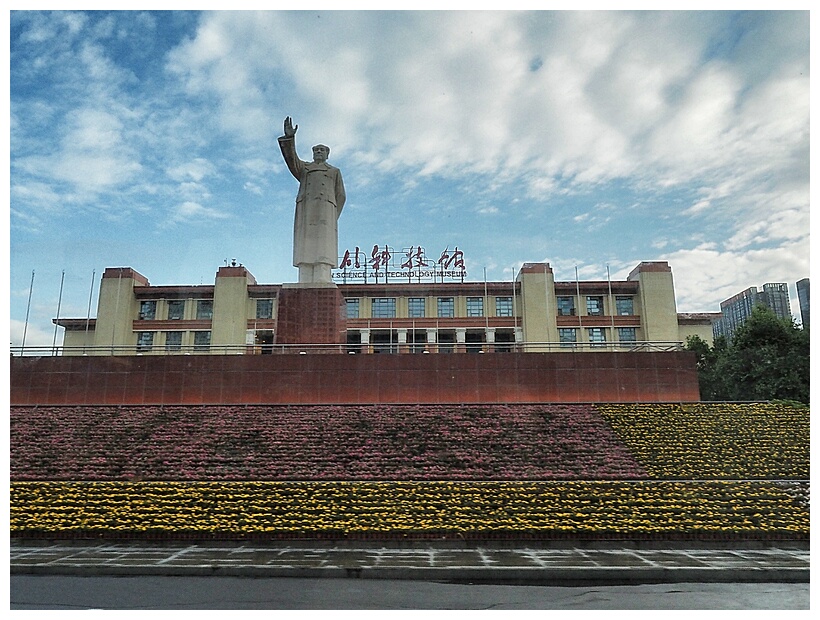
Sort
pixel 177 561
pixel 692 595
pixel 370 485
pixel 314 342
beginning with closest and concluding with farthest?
pixel 692 595 → pixel 177 561 → pixel 370 485 → pixel 314 342

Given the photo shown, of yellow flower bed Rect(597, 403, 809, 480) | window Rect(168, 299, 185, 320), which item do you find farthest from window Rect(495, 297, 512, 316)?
yellow flower bed Rect(597, 403, 809, 480)

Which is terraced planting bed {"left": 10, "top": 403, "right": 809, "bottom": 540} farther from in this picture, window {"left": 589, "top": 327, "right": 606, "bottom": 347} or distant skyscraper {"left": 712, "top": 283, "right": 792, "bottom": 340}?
window {"left": 589, "top": 327, "right": 606, "bottom": 347}

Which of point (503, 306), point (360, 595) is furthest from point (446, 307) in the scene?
point (360, 595)

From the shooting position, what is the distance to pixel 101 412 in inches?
419

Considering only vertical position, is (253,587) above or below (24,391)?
below

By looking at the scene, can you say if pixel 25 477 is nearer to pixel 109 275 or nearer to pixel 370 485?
pixel 370 485

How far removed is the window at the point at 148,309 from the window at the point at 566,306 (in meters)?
17.9

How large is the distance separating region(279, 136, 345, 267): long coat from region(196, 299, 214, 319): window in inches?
654

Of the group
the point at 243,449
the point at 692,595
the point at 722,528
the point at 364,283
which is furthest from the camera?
the point at 364,283

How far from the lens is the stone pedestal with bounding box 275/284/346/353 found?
39.1 feet

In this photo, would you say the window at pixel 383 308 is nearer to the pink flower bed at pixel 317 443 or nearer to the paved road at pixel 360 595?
the pink flower bed at pixel 317 443

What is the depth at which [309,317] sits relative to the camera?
1202 centimetres

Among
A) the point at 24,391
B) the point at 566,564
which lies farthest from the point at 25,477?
the point at 566,564

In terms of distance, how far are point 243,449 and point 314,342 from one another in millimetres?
3281
